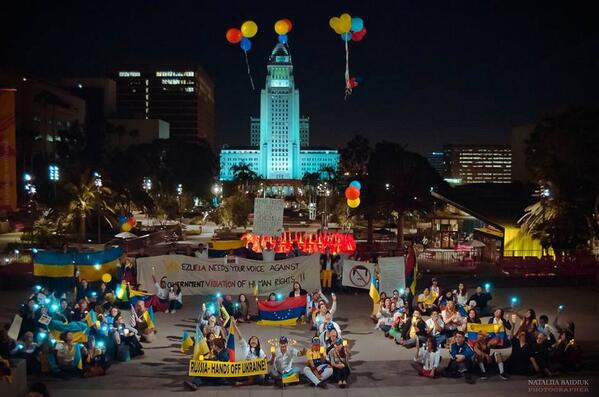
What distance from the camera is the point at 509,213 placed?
32.8 m

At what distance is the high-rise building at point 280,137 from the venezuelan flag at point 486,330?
542 ft

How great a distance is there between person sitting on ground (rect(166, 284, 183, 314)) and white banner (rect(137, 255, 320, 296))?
4.99 ft

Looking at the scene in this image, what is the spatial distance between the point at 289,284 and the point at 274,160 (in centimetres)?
17055

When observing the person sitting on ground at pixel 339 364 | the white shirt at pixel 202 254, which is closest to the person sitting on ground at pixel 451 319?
the person sitting on ground at pixel 339 364

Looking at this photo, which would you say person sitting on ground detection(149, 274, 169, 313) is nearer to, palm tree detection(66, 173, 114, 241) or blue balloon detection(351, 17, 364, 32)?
blue balloon detection(351, 17, 364, 32)

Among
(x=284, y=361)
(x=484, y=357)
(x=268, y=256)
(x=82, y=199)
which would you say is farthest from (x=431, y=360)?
(x=82, y=199)

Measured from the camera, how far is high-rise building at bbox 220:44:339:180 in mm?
181000

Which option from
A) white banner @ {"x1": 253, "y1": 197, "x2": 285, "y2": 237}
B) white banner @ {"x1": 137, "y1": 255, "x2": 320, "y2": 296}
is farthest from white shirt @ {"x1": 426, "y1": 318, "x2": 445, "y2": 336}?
white banner @ {"x1": 253, "y1": 197, "x2": 285, "y2": 237}

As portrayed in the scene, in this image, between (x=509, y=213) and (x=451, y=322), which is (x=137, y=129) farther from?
(x=451, y=322)

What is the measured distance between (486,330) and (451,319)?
83 centimetres

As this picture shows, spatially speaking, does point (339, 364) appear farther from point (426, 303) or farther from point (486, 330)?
point (426, 303)

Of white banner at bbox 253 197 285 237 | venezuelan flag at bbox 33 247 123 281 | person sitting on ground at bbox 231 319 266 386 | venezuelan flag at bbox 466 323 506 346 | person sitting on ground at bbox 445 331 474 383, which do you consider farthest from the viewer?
white banner at bbox 253 197 285 237

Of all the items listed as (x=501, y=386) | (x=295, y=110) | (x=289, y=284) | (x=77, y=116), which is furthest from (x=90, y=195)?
(x=295, y=110)

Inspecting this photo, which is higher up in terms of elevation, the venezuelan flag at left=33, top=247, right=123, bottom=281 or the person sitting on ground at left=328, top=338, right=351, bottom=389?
the venezuelan flag at left=33, top=247, right=123, bottom=281
